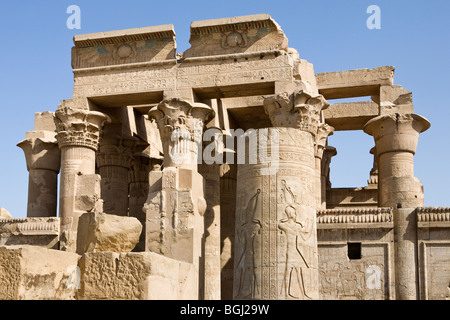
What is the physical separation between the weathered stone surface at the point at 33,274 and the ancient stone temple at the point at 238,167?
5.12m

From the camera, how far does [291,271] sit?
11.3m

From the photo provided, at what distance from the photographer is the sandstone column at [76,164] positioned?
17.8 metres

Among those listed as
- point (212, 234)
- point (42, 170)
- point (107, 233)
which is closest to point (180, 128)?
point (212, 234)

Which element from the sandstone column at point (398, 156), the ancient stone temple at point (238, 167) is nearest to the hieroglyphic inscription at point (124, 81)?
the ancient stone temple at point (238, 167)

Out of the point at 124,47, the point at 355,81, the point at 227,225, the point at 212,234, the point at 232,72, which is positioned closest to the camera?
the point at 232,72

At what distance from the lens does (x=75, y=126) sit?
18547mm

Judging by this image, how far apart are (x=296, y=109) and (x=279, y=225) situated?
5987mm

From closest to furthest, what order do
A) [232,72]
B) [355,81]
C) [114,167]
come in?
[232,72] → [355,81] → [114,167]

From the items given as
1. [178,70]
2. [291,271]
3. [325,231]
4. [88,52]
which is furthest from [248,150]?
[88,52]

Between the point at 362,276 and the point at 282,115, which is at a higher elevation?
the point at 282,115

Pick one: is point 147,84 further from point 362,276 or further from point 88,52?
point 362,276

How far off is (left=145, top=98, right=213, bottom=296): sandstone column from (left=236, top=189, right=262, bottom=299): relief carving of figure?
3.85 meters

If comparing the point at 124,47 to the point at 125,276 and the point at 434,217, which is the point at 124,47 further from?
the point at 125,276
